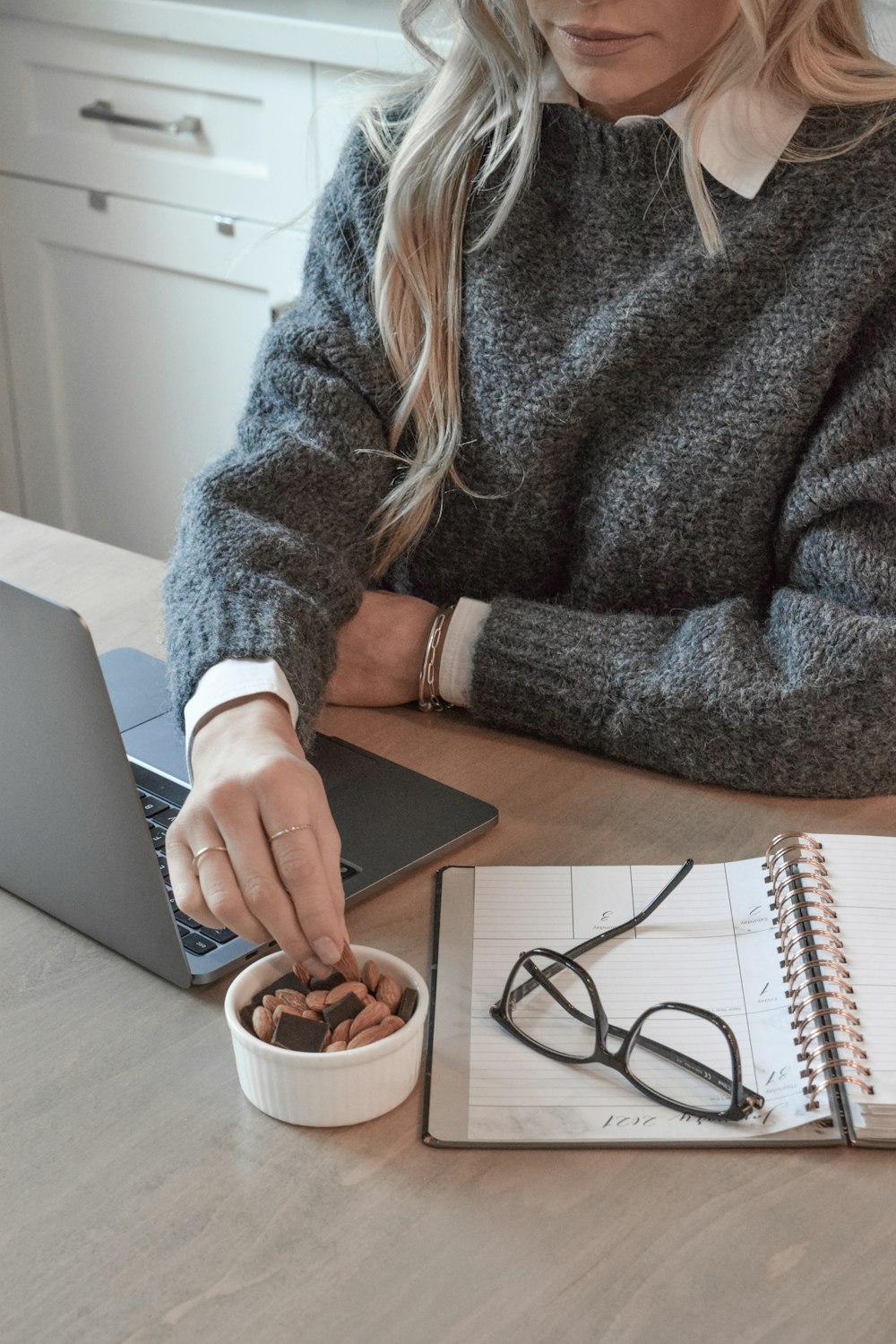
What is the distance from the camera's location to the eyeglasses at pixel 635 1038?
66 cm

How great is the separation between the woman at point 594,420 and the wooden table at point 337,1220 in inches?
7.4

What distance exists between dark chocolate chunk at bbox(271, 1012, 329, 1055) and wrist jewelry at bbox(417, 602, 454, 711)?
0.41 meters

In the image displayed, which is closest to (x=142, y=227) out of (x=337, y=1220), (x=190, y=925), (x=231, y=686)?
(x=231, y=686)

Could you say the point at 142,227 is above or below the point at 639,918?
below

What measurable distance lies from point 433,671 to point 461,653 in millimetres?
24

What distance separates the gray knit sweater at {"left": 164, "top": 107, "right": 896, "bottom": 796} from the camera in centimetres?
94

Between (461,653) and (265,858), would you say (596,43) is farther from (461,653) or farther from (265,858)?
(265,858)

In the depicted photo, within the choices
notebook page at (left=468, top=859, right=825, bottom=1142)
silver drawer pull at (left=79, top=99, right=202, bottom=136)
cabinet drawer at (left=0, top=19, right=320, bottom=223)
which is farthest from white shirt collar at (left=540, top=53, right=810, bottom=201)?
silver drawer pull at (left=79, top=99, right=202, bottom=136)

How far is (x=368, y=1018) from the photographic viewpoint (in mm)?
658

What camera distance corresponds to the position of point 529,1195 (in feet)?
2.00

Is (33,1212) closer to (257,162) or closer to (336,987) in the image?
(336,987)

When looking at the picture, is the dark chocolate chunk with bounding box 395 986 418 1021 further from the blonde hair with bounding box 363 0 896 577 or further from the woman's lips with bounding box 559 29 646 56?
the woman's lips with bounding box 559 29 646 56

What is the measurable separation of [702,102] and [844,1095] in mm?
688

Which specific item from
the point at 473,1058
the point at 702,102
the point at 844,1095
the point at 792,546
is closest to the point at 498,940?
the point at 473,1058
